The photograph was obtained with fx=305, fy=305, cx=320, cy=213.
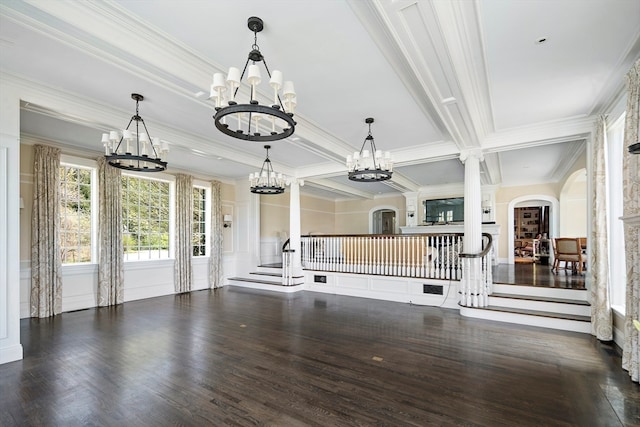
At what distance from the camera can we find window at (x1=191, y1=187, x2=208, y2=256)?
8.40 meters

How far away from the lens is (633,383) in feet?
9.57

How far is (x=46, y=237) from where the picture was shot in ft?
17.8

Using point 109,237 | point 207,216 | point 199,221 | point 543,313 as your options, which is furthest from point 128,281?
point 543,313

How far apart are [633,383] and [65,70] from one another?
262 inches

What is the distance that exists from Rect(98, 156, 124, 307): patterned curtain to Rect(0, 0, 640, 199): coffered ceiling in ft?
3.49

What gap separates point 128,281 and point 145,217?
4.98 feet

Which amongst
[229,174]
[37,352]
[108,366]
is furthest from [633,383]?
[229,174]

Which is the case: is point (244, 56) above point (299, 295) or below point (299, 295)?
above

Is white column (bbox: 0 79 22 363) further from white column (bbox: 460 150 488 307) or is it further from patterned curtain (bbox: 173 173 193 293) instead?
white column (bbox: 460 150 488 307)

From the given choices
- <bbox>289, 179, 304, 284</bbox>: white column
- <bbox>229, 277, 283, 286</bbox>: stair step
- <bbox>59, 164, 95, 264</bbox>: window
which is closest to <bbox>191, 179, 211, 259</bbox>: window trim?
<bbox>229, 277, 283, 286</bbox>: stair step

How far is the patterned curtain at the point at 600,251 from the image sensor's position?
404 centimetres

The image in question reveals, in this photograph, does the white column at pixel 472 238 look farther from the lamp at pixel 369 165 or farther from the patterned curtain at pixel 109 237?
the patterned curtain at pixel 109 237

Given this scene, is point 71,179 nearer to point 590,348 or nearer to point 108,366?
point 108,366

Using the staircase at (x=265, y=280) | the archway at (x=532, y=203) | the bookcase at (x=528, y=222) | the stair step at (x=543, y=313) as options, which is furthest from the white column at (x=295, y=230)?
the bookcase at (x=528, y=222)
